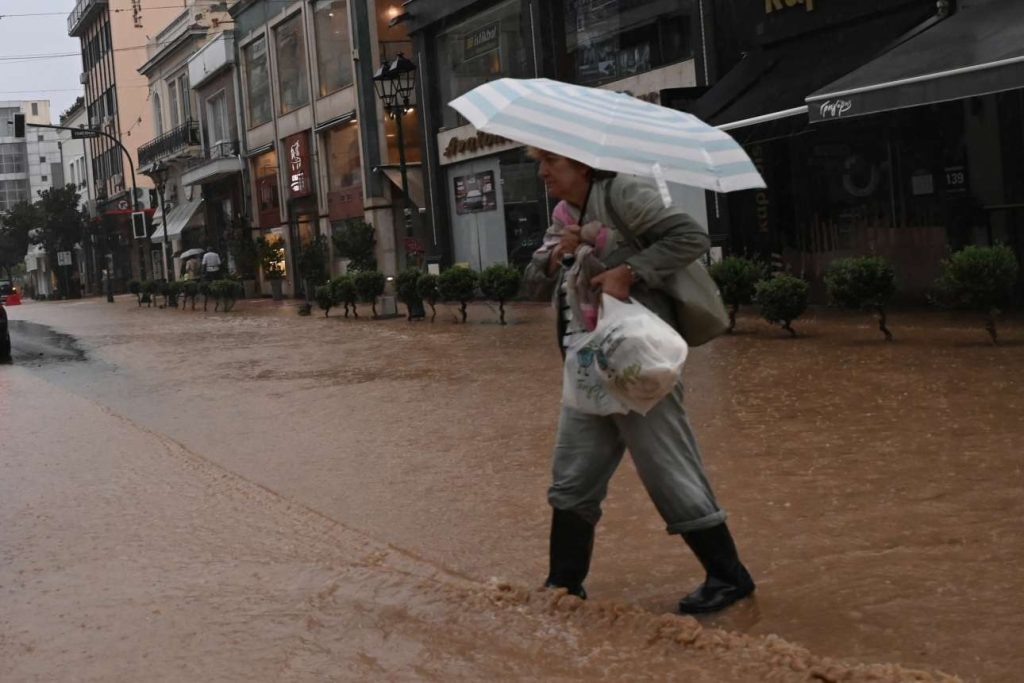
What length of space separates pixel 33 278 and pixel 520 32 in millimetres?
92692

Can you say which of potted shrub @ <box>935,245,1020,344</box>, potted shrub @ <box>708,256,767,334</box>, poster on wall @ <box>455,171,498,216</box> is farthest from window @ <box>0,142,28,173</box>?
potted shrub @ <box>935,245,1020,344</box>

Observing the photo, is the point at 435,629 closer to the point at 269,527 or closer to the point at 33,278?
the point at 269,527

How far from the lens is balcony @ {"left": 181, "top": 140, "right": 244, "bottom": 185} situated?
49469 millimetres

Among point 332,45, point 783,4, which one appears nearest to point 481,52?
point 783,4

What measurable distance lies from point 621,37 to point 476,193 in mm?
6797

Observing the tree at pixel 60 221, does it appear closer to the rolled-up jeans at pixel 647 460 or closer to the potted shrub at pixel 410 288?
the potted shrub at pixel 410 288

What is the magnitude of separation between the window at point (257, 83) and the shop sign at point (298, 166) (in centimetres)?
249

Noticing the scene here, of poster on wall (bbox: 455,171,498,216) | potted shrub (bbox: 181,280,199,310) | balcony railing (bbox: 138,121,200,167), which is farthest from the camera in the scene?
balcony railing (bbox: 138,121,200,167)

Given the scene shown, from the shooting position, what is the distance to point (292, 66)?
42.2 meters

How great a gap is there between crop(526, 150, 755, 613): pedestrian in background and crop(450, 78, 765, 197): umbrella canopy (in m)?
0.16

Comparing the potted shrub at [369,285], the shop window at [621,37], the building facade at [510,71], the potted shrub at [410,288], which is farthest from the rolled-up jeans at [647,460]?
the potted shrub at [369,285]

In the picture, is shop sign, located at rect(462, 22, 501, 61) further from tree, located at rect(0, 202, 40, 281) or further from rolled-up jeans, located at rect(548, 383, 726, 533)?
tree, located at rect(0, 202, 40, 281)

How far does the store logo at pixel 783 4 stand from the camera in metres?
17.7

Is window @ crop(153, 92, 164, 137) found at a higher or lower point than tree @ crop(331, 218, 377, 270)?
higher
